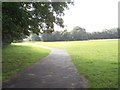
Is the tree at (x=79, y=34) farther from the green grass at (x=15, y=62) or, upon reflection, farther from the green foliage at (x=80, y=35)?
the green grass at (x=15, y=62)

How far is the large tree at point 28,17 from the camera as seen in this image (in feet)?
46.6

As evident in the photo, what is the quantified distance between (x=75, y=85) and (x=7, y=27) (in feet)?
23.0

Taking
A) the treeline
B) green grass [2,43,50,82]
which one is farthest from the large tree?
the treeline

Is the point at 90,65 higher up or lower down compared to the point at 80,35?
lower down

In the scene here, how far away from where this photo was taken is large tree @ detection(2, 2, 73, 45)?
14.2 m

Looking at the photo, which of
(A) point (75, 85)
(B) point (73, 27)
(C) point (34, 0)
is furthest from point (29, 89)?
(B) point (73, 27)

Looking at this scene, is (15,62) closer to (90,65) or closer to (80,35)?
(90,65)

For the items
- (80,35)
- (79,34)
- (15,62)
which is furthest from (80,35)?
(15,62)

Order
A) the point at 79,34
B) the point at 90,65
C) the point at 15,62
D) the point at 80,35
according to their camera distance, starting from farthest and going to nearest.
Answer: the point at 79,34
the point at 80,35
the point at 15,62
the point at 90,65

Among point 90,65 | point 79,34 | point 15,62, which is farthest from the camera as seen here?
point 79,34

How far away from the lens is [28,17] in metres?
17.0

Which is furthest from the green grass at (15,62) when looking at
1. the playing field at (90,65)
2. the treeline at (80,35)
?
the treeline at (80,35)

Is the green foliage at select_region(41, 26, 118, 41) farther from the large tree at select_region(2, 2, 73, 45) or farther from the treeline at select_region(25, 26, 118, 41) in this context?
the large tree at select_region(2, 2, 73, 45)

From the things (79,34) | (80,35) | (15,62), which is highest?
(79,34)
